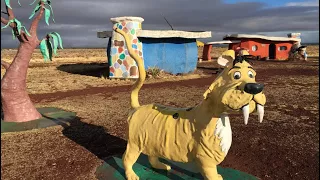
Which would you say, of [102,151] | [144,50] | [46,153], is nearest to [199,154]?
[102,151]

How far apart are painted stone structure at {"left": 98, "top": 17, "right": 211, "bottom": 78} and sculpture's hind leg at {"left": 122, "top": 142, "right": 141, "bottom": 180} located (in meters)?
11.7

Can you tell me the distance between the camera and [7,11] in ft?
24.5

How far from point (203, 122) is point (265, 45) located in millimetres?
27587

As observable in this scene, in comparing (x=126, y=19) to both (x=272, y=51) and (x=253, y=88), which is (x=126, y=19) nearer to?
(x=253, y=88)

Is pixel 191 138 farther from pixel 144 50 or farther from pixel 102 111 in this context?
pixel 144 50

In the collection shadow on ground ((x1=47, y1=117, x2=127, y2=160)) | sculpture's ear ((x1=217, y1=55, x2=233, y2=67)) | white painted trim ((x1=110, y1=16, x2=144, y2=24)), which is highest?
white painted trim ((x1=110, y1=16, x2=144, y2=24))

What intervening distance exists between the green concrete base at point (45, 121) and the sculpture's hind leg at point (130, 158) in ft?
12.7

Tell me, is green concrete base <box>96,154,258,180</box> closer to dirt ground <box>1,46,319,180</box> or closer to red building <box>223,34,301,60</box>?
dirt ground <box>1,46,319,180</box>

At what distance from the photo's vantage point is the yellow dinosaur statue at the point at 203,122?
3.03 metres

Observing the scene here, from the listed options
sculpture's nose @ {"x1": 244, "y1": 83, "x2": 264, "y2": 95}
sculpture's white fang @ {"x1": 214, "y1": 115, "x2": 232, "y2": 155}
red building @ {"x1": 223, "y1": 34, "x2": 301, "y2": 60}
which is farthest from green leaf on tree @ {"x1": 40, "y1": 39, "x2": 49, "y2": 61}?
red building @ {"x1": 223, "y1": 34, "x2": 301, "y2": 60}

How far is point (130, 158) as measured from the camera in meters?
4.23

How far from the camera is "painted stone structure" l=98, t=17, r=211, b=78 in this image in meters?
15.7

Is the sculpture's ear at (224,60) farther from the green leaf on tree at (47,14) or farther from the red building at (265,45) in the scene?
the red building at (265,45)

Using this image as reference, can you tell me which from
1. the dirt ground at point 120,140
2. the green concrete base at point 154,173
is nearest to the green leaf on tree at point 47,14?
the dirt ground at point 120,140
